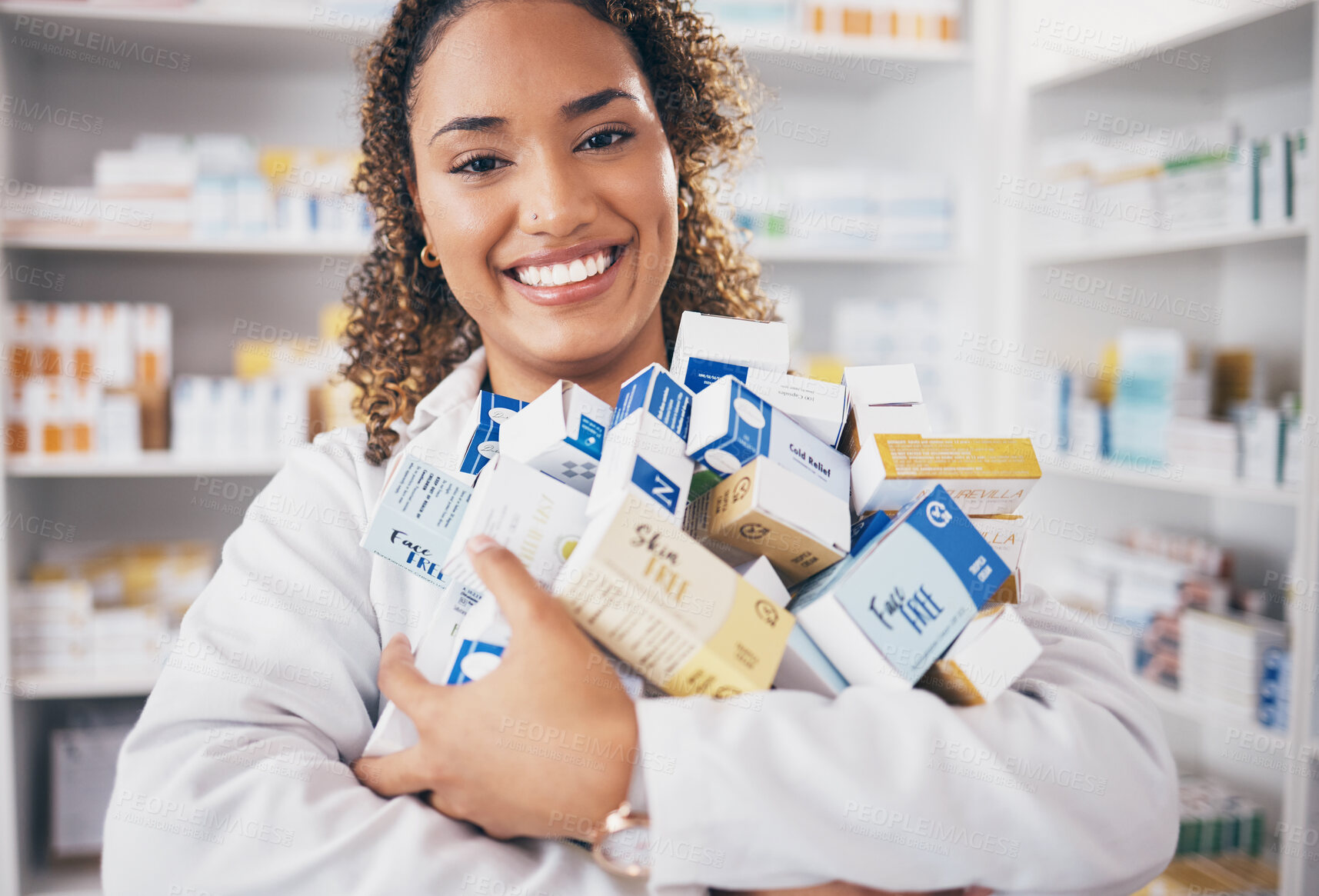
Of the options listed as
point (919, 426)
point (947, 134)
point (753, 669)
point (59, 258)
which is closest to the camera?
point (753, 669)

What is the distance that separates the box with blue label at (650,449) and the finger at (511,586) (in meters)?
0.07

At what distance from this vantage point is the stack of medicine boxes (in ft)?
2.11

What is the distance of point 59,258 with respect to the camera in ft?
8.11

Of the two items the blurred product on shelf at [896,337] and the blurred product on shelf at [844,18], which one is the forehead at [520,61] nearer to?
the blurred product on shelf at [844,18]

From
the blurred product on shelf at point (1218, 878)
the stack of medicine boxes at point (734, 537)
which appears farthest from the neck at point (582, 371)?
the blurred product on shelf at point (1218, 878)

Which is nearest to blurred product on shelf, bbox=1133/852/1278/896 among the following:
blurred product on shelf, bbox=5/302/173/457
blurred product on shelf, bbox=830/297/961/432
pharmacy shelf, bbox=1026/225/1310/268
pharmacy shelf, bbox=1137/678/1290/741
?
pharmacy shelf, bbox=1137/678/1290/741

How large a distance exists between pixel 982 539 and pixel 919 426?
15cm

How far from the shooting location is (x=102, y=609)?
7.41ft

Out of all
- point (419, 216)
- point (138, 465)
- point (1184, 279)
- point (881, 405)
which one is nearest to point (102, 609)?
point (138, 465)

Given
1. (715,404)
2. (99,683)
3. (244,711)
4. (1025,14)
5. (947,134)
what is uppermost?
(1025,14)

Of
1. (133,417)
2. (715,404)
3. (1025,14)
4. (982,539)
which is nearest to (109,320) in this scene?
(133,417)

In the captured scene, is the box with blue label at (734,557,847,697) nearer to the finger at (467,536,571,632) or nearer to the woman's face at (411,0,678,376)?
the finger at (467,536,571,632)

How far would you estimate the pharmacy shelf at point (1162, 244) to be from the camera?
77.5 inches

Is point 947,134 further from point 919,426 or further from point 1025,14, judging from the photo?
point 919,426
